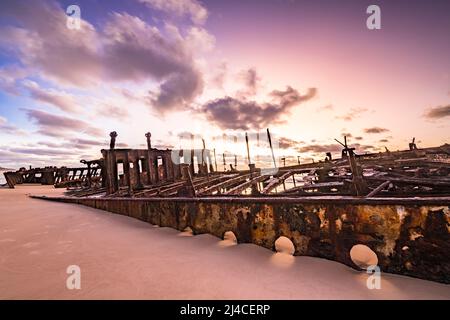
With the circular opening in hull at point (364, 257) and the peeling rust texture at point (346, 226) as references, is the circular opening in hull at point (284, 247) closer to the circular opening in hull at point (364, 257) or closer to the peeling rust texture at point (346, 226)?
the peeling rust texture at point (346, 226)

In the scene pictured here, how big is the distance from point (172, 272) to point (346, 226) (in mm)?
2284

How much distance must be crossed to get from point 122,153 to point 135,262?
907 cm

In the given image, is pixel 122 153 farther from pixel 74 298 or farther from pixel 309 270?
pixel 309 270

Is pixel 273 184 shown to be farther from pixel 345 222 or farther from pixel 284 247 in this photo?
pixel 345 222

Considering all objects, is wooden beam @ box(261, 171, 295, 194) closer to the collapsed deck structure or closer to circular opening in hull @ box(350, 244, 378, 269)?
the collapsed deck structure

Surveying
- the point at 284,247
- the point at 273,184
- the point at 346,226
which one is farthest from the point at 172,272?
the point at 273,184

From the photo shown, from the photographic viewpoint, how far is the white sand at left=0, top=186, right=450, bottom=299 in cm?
240

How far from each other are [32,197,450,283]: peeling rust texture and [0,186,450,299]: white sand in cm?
16

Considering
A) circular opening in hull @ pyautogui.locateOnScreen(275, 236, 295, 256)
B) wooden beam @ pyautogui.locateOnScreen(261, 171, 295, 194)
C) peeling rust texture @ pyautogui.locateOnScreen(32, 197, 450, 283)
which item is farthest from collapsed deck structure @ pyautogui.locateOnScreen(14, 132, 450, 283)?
wooden beam @ pyautogui.locateOnScreen(261, 171, 295, 194)

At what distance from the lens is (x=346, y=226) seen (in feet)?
9.80

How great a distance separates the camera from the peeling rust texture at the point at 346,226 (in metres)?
2.51

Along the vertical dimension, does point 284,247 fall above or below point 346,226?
below

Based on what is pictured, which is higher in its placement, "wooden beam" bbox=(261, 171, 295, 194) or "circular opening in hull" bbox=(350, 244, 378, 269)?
"wooden beam" bbox=(261, 171, 295, 194)

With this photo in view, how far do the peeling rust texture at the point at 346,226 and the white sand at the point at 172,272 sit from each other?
0.16 meters
